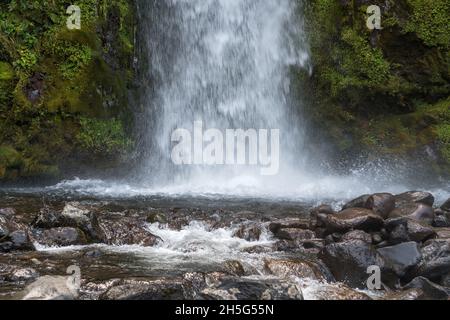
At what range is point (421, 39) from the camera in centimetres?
1567

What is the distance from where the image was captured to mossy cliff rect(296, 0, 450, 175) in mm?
15594

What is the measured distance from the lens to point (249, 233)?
8680mm

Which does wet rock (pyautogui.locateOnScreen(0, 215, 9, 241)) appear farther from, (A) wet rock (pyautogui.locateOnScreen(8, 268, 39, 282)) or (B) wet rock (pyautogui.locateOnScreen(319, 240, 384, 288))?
(B) wet rock (pyautogui.locateOnScreen(319, 240, 384, 288))

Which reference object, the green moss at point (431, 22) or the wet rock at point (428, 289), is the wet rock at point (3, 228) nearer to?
the wet rock at point (428, 289)

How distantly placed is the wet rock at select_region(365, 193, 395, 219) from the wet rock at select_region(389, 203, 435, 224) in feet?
→ 0.40

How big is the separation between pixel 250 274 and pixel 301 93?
11.4 metres

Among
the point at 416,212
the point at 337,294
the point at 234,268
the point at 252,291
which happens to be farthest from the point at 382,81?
the point at 252,291

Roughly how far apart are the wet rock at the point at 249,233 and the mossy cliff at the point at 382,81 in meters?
8.47

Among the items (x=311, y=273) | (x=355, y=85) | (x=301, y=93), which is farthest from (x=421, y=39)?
(x=311, y=273)

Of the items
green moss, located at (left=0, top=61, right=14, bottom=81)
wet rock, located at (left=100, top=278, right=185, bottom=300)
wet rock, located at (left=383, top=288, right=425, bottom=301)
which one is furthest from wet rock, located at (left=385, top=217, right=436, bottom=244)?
green moss, located at (left=0, top=61, right=14, bottom=81)

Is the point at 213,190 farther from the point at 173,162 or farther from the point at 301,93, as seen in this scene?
the point at 301,93

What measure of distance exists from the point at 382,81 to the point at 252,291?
12.8 metres

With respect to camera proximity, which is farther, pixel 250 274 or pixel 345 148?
pixel 345 148

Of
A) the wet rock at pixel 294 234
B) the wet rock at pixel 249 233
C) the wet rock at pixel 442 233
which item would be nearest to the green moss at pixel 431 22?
the wet rock at pixel 442 233
